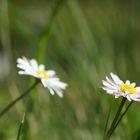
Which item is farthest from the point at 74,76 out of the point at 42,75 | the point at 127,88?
the point at 127,88

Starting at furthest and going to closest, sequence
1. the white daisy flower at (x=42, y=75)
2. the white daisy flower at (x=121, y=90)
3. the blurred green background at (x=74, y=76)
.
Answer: the blurred green background at (x=74, y=76) → the white daisy flower at (x=42, y=75) → the white daisy flower at (x=121, y=90)

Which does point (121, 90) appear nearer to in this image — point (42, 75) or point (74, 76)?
point (42, 75)

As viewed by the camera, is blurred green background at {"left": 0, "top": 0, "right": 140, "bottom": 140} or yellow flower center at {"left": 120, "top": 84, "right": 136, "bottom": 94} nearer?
yellow flower center at {"left": 120, "top": 84, "right": 136, "bottom": 94}

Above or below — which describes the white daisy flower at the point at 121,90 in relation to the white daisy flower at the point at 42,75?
below

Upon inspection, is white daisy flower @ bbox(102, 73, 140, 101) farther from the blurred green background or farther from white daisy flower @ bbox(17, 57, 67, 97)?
the blurred green background

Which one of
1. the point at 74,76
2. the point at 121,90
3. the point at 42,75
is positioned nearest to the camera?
the point at 121,90

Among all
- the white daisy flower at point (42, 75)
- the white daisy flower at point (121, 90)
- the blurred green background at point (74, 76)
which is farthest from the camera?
the blurred green background at point (74, 76)

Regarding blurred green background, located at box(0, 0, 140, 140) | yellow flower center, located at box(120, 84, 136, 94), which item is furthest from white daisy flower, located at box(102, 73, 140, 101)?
blurred green background, located at box(0, 0, 140, 140)

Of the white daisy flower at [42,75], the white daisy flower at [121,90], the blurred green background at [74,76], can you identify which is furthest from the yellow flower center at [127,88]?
the blurred green background at [74,76]

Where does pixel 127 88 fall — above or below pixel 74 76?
below

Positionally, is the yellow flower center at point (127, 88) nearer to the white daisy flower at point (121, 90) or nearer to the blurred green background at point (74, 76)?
the white daisy flower at point (121, 90)

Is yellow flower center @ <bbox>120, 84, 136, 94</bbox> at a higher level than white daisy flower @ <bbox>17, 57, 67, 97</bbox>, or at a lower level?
lower

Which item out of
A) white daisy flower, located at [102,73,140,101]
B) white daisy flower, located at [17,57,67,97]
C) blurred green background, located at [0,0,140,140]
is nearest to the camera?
white daisy flower, located at [102,73,140,101]

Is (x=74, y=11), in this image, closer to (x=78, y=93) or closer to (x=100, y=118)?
(x=78, y=93)
